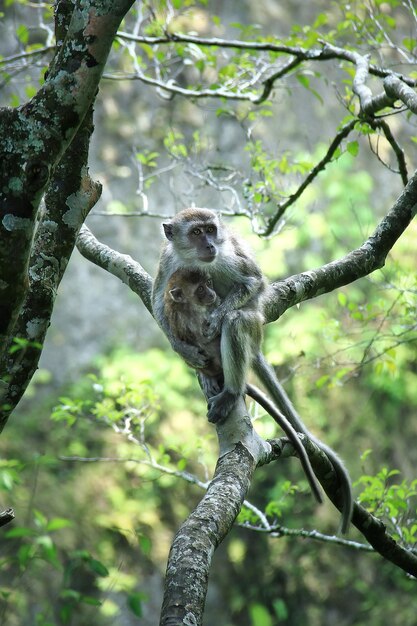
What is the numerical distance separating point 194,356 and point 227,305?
0.46 meters

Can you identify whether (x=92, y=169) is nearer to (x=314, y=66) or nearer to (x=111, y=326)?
(x=111, y=326)

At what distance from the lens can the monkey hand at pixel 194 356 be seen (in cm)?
513

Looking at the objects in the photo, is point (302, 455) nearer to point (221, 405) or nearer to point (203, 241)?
point (221, 405)

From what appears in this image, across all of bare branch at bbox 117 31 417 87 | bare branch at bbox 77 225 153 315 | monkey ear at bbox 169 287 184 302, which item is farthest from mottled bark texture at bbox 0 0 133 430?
bare branch at bbox 117 31 417 87

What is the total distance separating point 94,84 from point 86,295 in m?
11.8

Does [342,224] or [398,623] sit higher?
[342,224]

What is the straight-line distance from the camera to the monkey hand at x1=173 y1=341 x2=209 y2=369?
513 cm

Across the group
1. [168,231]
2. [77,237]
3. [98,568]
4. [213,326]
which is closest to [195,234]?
[168,231]

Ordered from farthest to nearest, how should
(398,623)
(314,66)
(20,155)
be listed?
1. (314,66)
2. (398,623)
3. (20,155)

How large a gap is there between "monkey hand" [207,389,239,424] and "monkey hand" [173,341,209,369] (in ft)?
1.04

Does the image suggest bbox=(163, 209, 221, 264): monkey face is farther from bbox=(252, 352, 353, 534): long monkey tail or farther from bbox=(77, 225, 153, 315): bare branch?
bbox=(252, 352, 353, 534): long monkey tail

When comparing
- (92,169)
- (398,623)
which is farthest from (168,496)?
(92,169)

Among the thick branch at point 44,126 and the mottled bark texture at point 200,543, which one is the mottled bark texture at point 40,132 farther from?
the mottled bark texture at point 200,543

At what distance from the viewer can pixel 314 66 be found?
542 inches
